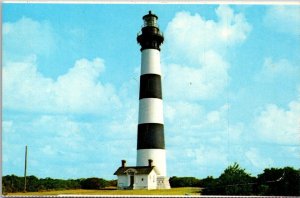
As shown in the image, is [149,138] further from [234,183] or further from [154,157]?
[234,183]

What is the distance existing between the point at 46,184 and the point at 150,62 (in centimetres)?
828

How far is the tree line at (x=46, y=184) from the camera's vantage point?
22531mm

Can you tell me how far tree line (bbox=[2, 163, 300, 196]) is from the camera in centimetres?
1820

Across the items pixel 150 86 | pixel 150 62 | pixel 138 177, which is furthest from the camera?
pixel 150 62

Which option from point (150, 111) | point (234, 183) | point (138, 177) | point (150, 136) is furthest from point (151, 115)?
point (234, 183)

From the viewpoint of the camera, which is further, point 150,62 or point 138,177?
point 150,62

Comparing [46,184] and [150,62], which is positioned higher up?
[150,62]

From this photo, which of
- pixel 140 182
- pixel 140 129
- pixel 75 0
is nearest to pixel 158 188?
pixel 140 182

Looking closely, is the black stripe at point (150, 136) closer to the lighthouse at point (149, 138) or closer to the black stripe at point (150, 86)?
the lighthouse at point (149, 138)

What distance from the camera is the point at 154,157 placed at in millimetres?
23531

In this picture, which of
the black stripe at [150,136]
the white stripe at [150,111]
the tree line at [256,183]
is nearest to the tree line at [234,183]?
the tree line at [256,183]

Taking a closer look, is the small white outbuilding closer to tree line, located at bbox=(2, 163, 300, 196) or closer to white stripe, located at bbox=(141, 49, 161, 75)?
tree line, located at bbox=(2, 163, 300, 196)

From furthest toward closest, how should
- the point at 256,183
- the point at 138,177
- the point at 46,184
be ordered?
the point at 138,177 → the point at 46,184 → the point at 256,183

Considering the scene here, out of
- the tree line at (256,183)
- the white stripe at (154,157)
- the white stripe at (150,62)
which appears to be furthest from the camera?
the white stripe at (150,62)
